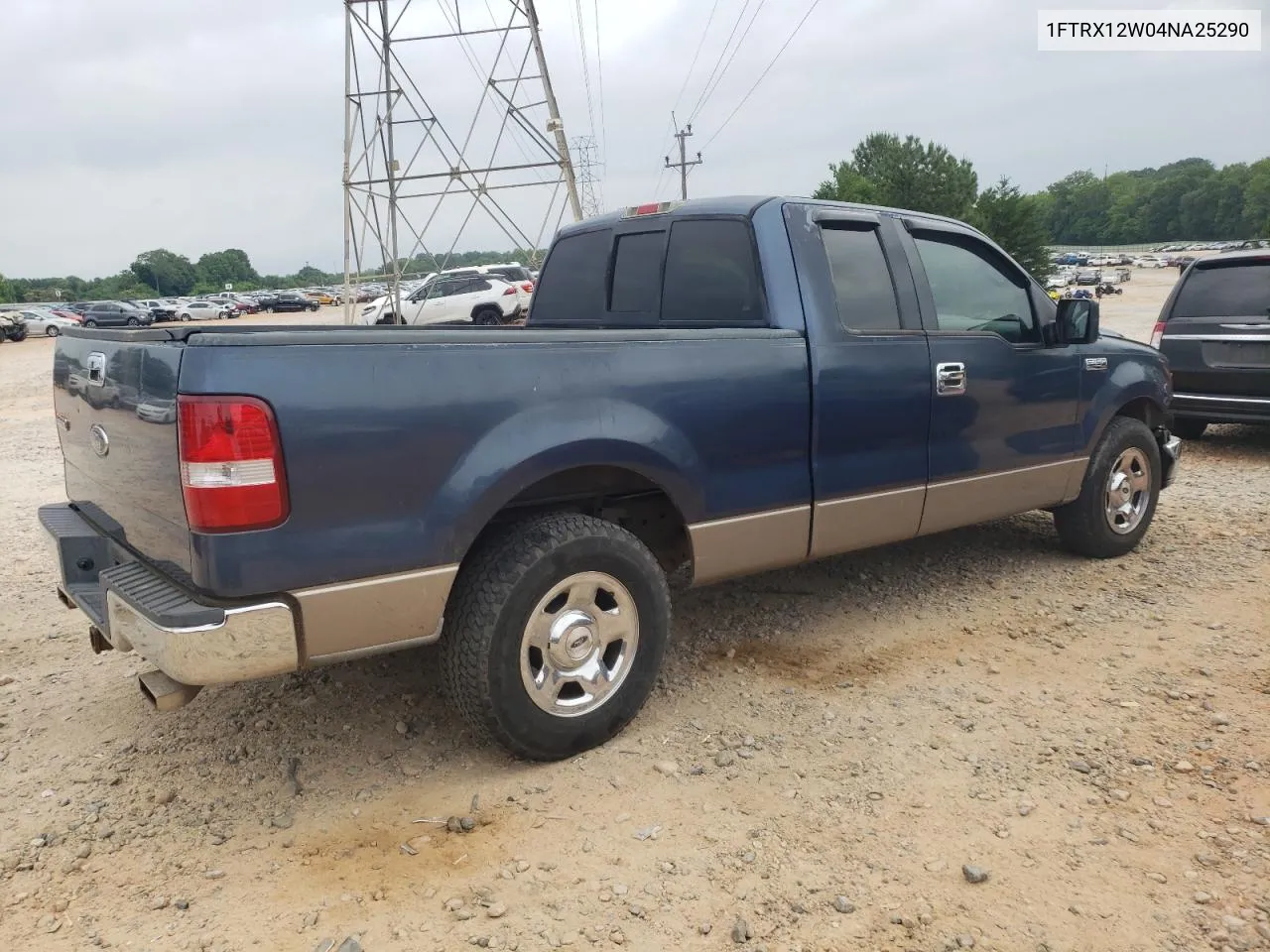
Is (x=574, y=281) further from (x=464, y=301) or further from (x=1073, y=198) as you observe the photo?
(x=1073, y=198)

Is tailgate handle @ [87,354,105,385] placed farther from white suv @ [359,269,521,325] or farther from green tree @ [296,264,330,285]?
green tree @ [296,264,330,285]

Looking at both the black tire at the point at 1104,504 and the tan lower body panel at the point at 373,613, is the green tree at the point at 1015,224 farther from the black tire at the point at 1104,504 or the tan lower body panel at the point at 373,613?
the tan lower body panel at the point at 373,613

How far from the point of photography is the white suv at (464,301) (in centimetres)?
2495

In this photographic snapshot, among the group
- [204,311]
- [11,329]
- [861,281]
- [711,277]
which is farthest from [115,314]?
[861,281]

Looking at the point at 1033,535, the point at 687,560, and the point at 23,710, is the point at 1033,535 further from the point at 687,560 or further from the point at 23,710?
the point at 23,710

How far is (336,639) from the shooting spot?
2.79 metres

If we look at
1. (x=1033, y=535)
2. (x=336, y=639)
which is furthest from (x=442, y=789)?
(x=1033, y=535)

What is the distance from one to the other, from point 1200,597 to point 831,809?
2.86 metres

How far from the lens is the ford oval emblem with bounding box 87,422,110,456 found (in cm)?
312

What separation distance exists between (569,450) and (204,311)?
215 ft

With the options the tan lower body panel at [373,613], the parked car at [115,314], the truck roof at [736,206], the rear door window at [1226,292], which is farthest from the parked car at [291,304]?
the tan lower body panel at [373,613]

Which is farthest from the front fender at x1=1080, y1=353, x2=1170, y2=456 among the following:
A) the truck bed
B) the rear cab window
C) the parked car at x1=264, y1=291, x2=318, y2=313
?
the parked car at x1=264, y1=291, x2=318, y2=313

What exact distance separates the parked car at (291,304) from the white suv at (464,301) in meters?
45.9

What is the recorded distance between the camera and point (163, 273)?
11794 centimetres
